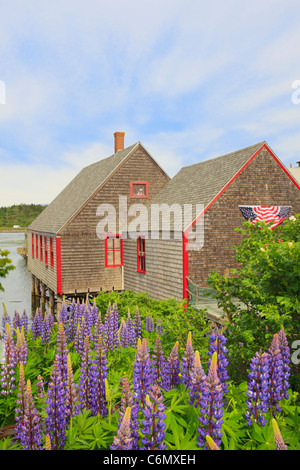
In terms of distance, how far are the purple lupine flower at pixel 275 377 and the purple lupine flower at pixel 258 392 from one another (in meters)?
0.10

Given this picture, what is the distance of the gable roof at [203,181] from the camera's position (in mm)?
17953

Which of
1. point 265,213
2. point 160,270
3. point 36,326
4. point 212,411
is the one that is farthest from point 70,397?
point 265,213

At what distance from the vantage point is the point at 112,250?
24.5m

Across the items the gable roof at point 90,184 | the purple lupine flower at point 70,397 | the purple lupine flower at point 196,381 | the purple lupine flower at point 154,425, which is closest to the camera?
the purple lupine flower at point 154,425

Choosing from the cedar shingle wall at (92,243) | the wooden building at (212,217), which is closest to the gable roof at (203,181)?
the wooden building at (212,217)

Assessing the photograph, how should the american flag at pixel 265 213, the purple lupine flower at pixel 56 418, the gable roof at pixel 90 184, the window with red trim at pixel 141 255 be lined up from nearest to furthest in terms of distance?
the purple lupine flower at pixel 56 418
the american flag at pixel 265 213
the window with red trim at pixel 141 255
the gable roof at pixel 90 184

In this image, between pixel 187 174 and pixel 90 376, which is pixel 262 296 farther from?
pixel 187 174

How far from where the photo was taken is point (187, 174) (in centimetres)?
2375

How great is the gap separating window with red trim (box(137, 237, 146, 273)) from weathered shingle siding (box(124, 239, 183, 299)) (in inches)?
13.5

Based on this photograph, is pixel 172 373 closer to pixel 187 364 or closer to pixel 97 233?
pixel 187 364

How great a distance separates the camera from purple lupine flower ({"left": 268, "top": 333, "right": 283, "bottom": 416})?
167 inches

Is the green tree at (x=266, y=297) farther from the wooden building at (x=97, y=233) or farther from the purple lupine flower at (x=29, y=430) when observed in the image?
the wooden building at (x=97, y=233)

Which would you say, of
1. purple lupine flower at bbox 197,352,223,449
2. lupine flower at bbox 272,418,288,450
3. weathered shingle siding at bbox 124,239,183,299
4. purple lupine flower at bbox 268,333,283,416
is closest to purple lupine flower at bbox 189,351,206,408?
purple lupine flower at bbox 197,352,223,449

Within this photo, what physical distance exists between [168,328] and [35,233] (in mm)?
25576
